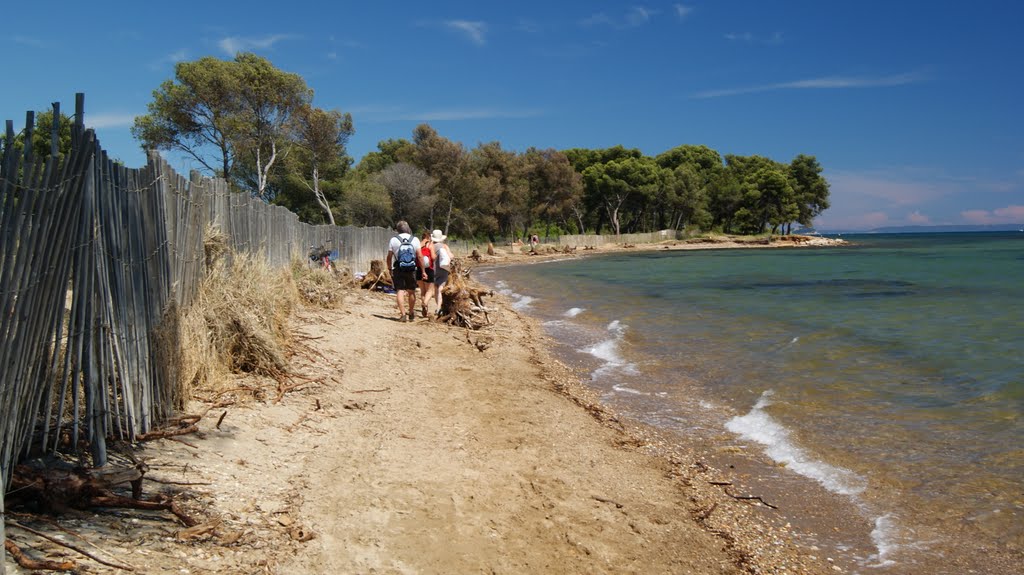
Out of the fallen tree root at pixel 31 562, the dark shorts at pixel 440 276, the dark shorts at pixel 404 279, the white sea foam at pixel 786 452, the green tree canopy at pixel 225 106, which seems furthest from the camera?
the green tree canopy at pixel 225 106

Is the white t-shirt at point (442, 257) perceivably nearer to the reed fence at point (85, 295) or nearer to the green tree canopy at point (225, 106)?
the reed fence at point (85, 295)

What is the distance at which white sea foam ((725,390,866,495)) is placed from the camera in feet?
18.7

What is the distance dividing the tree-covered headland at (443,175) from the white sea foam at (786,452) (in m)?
18.4

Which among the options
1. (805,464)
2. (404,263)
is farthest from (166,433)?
(404,263)

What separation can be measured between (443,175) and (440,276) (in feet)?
126

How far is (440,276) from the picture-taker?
13.0 m

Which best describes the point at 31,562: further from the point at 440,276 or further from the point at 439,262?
the point at 440,276

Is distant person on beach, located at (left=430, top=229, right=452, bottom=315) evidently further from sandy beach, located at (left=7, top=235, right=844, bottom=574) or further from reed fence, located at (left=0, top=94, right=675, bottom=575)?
reed fence, located at (left=0, top=94, right=675, bottom=575)

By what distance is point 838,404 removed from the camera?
8.11m

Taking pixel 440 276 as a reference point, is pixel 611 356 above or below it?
below

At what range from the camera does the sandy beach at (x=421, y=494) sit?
347 centimetres

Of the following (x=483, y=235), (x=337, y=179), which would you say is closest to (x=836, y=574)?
(x=337, y=179)

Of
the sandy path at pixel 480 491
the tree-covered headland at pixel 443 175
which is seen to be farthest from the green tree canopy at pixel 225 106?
the sandy path at pixel 480 491

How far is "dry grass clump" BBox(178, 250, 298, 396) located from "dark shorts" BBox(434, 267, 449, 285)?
5242mm
